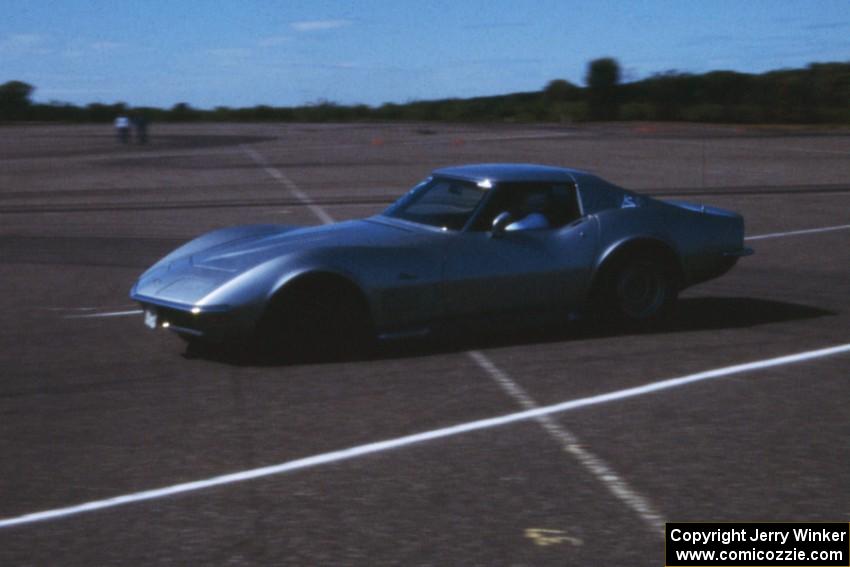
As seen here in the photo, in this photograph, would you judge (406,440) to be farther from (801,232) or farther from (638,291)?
Result: (801,232)

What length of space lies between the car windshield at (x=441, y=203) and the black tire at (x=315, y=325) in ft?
3.20

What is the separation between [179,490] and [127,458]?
1.98 feet

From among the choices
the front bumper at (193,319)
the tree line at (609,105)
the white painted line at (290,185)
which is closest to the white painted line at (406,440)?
the front bumper at (193,319)

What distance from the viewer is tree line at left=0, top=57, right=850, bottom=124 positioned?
65.4 meters

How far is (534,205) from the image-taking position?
866 cm

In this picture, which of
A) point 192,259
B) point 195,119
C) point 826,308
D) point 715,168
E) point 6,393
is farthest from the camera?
point 195,119

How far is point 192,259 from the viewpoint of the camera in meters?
8.18

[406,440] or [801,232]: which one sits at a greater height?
[801,232]

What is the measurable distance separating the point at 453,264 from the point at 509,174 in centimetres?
101

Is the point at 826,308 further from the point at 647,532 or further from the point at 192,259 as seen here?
the point at 647,532

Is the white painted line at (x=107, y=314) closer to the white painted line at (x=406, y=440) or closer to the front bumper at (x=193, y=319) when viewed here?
the front bumper at (x=193, y=319)

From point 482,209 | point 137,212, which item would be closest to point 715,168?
point 137,212

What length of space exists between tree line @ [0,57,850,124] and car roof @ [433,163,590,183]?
143 ft

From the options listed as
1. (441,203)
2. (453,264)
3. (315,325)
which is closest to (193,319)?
(315,325)
